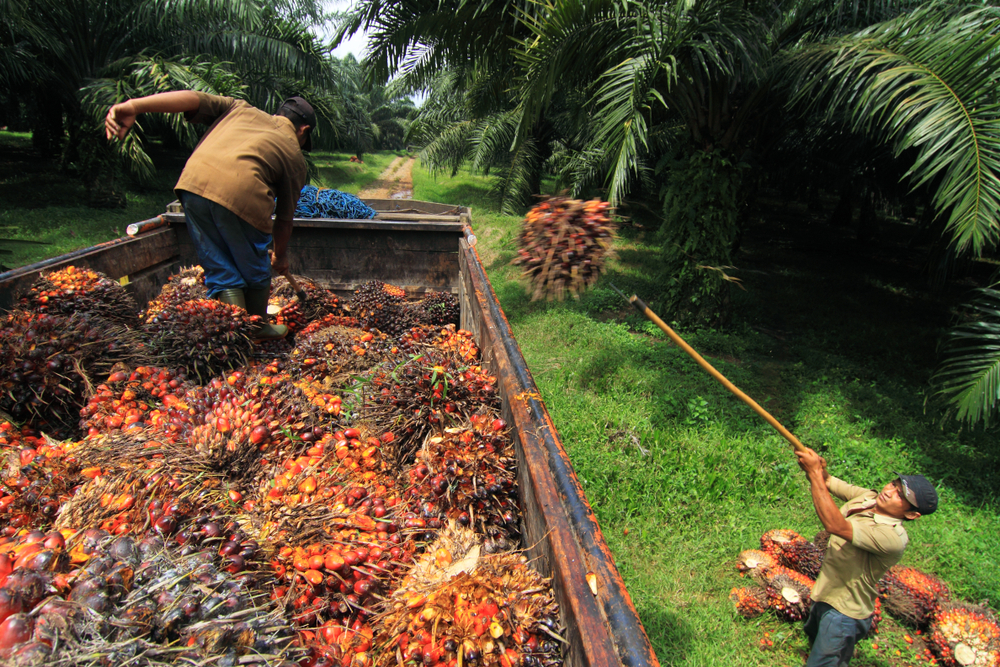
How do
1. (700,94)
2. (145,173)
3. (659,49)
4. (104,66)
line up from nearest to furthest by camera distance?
(659,49)
(700,94)
(145,173)
(104,66)

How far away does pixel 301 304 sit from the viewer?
4000 millimetres

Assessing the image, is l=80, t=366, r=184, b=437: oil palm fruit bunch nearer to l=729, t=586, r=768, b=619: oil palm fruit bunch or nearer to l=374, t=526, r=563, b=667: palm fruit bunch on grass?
l=374, t=526, r=563, b=667: palm fruit bunch on grass

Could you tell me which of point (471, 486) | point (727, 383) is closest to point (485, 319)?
point (471, 486)

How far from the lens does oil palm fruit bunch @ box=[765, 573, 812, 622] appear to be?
109 inches

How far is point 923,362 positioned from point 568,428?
14.9 feet

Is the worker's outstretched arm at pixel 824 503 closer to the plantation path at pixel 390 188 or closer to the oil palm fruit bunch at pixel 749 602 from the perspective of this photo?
the oil palm fruit bunch at pixel 749 602

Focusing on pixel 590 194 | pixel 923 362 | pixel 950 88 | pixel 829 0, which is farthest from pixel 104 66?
pixel 923 362

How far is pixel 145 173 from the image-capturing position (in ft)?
29.4

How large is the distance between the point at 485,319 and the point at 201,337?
1577mm

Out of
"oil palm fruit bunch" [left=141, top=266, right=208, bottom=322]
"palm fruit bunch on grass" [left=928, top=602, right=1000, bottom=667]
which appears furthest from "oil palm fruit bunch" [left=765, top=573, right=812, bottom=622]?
"oil palm fruit bunch" [left=141, top=266, right=208, bottom=322]

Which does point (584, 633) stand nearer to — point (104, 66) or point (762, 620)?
point (762, 620)

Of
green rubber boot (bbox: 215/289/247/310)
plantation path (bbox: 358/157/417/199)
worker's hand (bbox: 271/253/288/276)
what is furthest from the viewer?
plantation path (bbox: 358/157/417/199)

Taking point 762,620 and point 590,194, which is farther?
point 590,194

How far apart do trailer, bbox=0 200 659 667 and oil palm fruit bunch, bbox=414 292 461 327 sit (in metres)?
0.22
